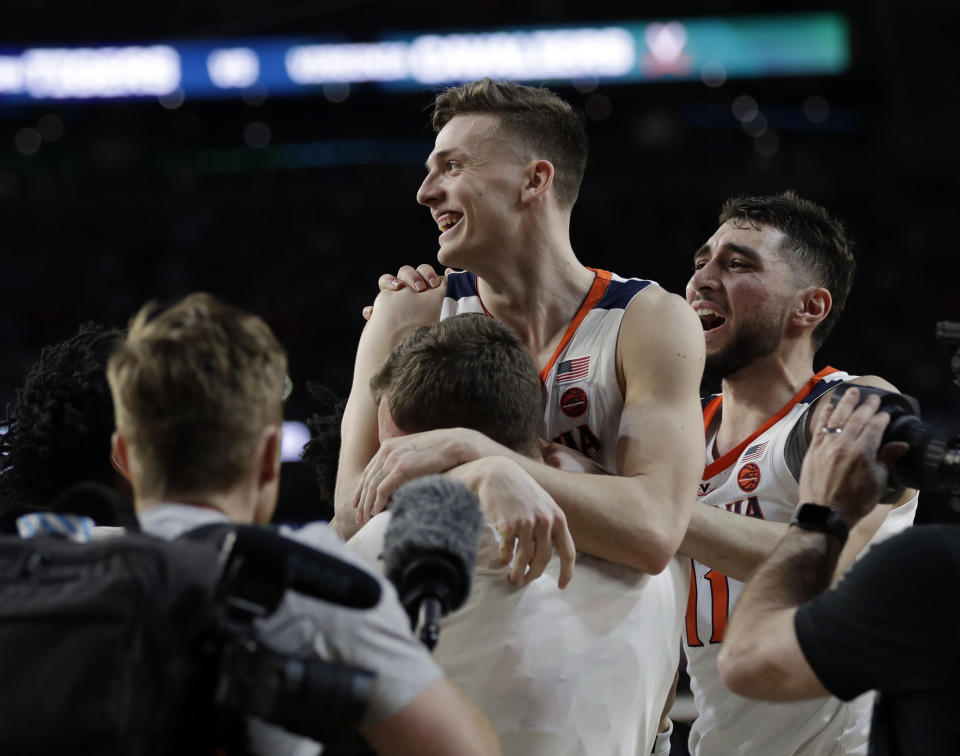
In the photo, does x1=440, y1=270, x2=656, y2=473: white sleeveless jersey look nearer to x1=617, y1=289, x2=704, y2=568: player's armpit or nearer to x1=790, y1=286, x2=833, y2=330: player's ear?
x1=617, y1=289, x2=704, y2=568: player's armpit

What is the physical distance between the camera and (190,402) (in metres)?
1.76

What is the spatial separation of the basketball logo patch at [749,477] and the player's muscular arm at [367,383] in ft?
3.97

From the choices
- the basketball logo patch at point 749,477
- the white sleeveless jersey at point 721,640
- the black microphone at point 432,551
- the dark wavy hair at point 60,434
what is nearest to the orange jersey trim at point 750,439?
the white sleeveless jersey at point 721,640

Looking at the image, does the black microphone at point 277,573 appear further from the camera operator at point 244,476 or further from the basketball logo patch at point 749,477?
the basketball logo patch at point 749,477

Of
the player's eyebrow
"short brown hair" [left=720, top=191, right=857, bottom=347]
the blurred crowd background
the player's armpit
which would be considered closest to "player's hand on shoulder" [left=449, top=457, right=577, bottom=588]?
the player's armpit

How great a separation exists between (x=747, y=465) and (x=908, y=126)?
13.9 m

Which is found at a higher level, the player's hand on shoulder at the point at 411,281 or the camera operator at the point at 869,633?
the player's hand on shoulder at the point at 411,281

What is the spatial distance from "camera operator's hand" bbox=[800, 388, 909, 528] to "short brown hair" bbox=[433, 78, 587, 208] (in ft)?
4.53

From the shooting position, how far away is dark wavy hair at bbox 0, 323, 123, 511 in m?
2.74

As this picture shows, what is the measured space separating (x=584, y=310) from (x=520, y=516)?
110 centimetres

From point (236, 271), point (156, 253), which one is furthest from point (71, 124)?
point (236, 271)

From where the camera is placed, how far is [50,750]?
1481mm

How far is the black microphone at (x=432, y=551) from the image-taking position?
182cm

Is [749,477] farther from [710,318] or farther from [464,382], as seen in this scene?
[464,382]
